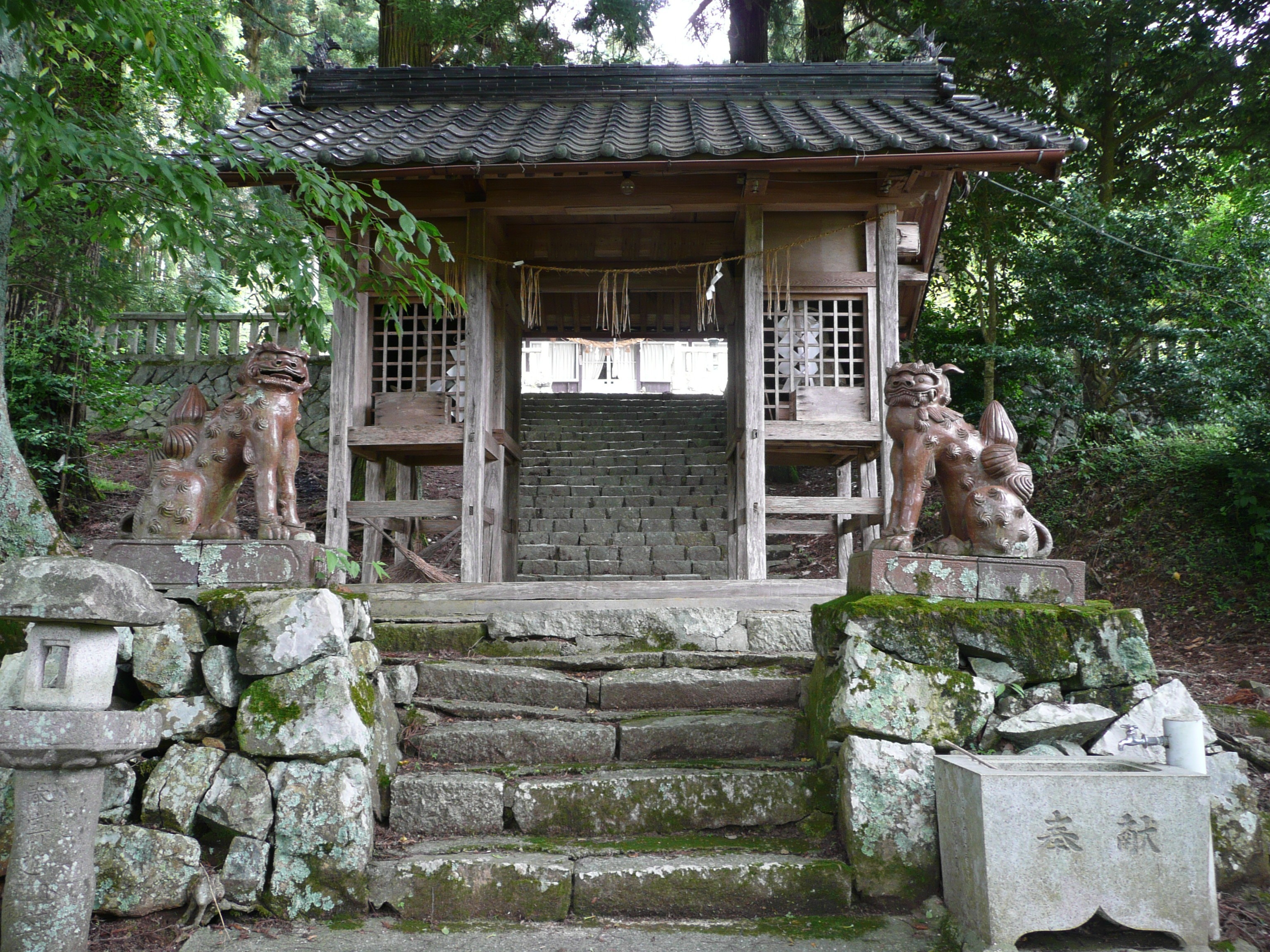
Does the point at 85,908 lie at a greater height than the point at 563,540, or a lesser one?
lesser

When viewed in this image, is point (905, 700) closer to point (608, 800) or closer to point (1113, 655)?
point (1113, 655)

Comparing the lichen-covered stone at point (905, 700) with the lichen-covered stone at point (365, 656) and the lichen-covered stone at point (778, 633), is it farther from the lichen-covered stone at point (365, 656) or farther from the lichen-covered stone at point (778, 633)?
the lichen-covered stone at point (365, 656)

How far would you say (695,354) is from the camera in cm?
2594

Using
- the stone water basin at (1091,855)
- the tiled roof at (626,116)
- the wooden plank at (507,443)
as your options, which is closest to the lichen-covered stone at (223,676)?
the stone water basin at (1091,855)

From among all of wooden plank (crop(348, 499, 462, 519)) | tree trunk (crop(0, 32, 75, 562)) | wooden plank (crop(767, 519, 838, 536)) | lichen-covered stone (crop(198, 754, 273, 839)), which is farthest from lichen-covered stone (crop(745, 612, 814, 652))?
tree trunk (crop(0, 32, 75, 562))

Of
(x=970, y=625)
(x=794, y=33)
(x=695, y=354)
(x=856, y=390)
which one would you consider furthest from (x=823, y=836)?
(x=695, y=354)

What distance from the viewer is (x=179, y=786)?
352 cm

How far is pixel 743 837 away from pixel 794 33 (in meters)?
14.8

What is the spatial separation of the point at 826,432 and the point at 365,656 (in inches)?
165

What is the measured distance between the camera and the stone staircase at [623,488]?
30.7 ft

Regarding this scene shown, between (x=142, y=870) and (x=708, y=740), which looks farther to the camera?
(x=708, y=740)

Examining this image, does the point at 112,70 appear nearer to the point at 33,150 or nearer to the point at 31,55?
the point at 31,55

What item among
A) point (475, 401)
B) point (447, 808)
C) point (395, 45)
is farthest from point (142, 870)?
point (395, 45)

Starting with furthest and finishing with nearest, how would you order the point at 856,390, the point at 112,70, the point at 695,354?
the point at 695,354 → the point at 112,70 → the point at 856,390
